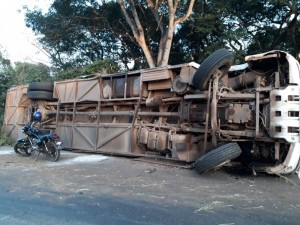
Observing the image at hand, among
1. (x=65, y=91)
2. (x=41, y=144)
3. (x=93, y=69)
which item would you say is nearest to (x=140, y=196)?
(x=41, y=144)

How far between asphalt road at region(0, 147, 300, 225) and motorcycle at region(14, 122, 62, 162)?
2.84ft

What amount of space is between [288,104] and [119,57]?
16524 mm

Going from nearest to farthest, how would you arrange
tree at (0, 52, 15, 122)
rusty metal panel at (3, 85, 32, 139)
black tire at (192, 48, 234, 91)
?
black tire at (192, 48, 234, 91) → rusty metal panel at (3, 85, 32, 139) → tree at (0, 52, 15, 122)

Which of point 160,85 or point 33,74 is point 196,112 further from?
point 33,74

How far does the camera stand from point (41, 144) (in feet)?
29.7

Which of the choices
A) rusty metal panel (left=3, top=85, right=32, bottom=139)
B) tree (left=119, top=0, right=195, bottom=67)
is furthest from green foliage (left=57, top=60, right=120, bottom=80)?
rusty metal panel (left=3, top=85, right=32, bottom=139)

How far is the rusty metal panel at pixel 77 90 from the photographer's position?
10.3 meters

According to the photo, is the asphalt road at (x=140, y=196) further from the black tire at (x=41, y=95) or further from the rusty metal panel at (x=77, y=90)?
the black tire at (x=41, y=95)

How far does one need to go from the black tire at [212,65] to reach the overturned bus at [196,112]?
0.07 feet

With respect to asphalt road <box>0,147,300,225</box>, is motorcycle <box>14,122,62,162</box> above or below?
above

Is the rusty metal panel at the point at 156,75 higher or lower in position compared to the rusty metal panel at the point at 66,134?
higher

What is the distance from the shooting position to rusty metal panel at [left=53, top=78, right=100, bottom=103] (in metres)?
10.3

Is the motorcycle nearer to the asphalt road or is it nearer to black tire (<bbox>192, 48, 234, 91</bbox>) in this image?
the asphalt road

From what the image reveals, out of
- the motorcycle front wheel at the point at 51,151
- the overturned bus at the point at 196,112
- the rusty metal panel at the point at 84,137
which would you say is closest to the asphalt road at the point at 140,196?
the overturned bus at the point at 196,112
